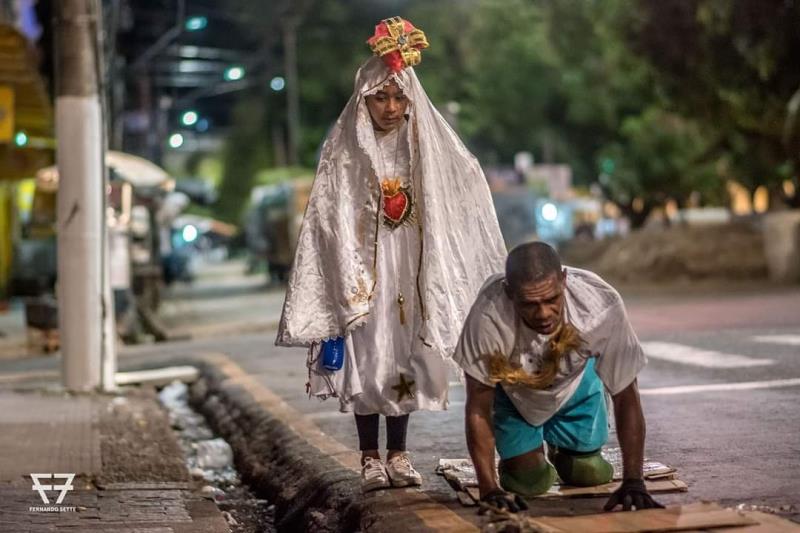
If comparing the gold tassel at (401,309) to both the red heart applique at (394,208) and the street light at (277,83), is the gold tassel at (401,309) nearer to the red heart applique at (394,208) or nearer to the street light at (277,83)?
the red heart applique at (394,208)

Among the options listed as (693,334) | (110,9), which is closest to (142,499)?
(693,334)

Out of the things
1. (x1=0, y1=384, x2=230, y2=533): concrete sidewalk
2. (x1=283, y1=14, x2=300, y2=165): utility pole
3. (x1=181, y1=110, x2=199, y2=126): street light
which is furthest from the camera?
(x1=283, y1=14, x2=300, y2=165): utility pole

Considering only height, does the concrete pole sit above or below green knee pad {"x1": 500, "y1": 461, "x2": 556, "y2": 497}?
above

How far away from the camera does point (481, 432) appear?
4.62 meters

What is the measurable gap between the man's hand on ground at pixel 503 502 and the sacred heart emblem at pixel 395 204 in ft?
4.66

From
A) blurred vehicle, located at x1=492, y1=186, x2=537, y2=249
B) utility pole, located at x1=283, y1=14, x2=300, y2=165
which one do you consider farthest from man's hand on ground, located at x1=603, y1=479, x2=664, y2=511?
utility pole, located at x1=283, y1=14, x2=300, y2=165

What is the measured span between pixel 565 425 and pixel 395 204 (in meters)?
1.24

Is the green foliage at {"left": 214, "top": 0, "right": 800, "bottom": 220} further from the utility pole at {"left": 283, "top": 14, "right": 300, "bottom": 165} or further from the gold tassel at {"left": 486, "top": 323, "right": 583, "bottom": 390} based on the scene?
the gold tassel at {"left": 486, "top": 323, "right": 583, "bottom": 390}

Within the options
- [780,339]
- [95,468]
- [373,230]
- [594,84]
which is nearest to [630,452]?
[373,230]

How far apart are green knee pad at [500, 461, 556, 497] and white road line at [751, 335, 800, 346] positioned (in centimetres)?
660

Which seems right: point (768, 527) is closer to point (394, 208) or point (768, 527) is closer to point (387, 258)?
point (387, 258)

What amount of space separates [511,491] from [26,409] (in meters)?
5.50

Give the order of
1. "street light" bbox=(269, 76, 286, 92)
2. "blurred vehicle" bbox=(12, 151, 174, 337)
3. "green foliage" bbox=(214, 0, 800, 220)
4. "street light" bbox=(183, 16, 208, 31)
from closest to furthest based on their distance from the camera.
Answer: "blurred vehicle" bbox=(12, 151, 174, 337) < "green foliage" bbox=(214, 0, 800, 220) < "street light" bbox=(183, 16, 208, 31) < "street light" bbox=(269, 76, 286, 92)

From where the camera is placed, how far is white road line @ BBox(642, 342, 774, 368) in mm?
9742
